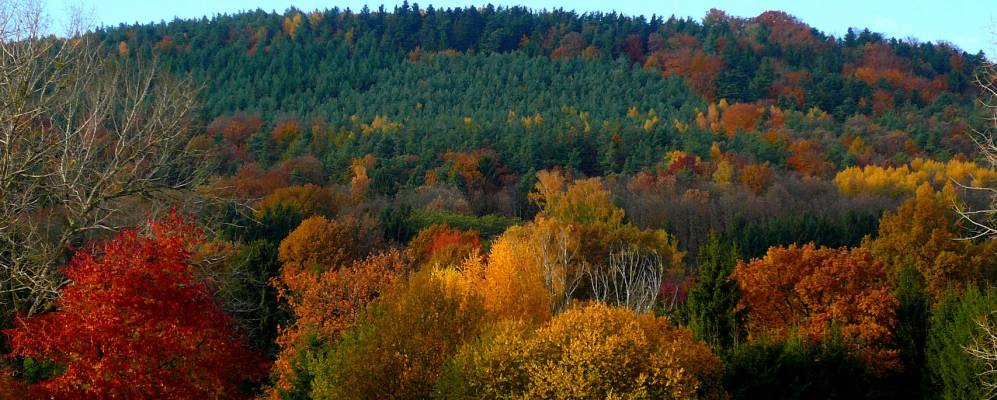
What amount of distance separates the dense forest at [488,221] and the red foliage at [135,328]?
2.9 inches

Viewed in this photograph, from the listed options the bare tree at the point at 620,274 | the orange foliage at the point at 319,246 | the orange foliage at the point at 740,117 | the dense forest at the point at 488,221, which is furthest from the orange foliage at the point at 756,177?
the orange foliage at the point at 319,246

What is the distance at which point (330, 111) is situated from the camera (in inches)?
6403

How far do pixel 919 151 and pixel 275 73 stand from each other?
317 ft

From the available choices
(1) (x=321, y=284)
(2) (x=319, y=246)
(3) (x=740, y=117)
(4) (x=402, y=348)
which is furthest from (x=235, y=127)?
(4) (x=402, y=348)

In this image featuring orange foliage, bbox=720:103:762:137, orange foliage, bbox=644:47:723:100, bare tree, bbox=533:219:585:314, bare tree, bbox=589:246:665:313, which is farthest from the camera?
orange foliage, bbox=644:47:723:100

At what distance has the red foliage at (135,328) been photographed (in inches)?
996

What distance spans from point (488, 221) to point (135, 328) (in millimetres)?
72827

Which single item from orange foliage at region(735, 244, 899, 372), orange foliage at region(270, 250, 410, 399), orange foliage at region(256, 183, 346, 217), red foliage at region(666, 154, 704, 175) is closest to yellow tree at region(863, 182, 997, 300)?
orange foliage at region(735, 244, 899, 372)

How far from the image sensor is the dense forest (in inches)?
1055

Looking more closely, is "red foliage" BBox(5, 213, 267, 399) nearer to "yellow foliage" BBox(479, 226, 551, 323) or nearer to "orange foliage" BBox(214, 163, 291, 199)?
"yellow foliage" BBox(479, 226, 551, 323)

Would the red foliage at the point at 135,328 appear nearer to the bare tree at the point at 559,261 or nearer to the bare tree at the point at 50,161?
the bare tree at the point at 50,161

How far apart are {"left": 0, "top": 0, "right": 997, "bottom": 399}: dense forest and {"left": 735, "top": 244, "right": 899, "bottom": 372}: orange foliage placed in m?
0.14

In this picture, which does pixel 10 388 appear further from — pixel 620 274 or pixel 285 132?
pixel 285 132

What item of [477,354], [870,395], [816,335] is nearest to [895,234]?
[816,335]
